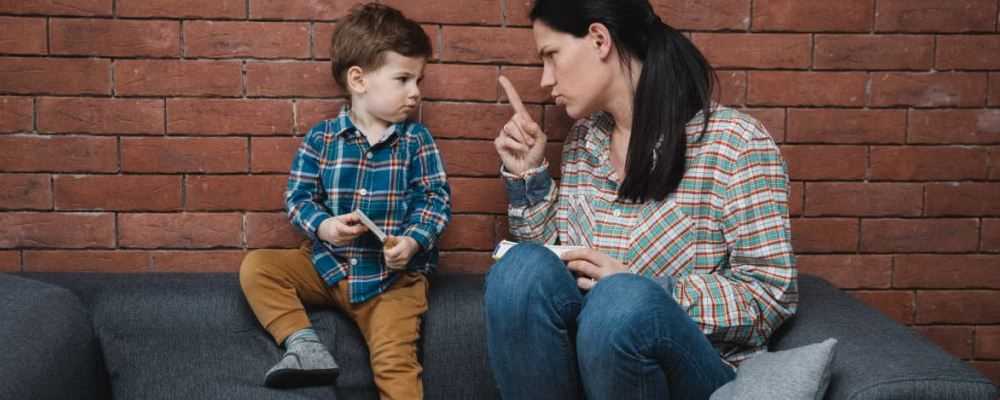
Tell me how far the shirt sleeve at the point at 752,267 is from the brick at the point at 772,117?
55cm

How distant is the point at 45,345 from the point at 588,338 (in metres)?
1.19

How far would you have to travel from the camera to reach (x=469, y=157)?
8.38 feet

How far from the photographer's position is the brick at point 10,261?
250 centimetres

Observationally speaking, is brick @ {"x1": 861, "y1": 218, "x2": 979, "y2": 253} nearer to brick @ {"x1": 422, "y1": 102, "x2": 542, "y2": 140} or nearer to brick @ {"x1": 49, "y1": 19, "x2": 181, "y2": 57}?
brick @ {"x1": 422, "y1": 102, "x2": 542, "y2": 140}

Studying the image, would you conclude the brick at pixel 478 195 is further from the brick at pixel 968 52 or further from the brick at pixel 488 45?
the brick at pixel 968 52

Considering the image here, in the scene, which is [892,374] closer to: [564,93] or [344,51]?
[564,93]

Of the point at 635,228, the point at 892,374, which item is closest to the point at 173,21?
the point at 635,228

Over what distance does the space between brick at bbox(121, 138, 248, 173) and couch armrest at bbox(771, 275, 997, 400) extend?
5.02 feet

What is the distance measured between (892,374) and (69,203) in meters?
2.13

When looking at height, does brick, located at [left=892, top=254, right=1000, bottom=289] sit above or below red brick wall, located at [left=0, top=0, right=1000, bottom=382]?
below

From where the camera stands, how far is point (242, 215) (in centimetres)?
253

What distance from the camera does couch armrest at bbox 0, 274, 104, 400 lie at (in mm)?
1799

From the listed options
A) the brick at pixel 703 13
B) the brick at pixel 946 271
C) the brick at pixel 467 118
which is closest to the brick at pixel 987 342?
the brick at pixel 946 271

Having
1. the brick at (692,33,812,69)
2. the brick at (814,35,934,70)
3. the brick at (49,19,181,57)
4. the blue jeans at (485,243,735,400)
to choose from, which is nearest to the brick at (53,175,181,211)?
the brick at (49,19,181,57)
